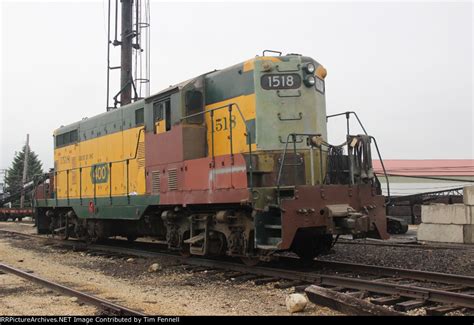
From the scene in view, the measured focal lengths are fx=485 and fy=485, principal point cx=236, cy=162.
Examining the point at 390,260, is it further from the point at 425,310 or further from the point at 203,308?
the point at 203,308

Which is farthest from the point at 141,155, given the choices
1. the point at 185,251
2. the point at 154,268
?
the point at 154,268

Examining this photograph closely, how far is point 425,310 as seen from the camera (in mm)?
5332

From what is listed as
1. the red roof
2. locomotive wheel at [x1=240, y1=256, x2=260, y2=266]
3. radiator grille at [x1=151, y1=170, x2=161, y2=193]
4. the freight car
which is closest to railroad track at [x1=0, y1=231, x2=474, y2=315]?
locomotive wheel at [x1=240, y1=256, x2=260, y2=266]

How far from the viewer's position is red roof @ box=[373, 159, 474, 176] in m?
35.0

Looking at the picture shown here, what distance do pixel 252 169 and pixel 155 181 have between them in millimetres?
2817

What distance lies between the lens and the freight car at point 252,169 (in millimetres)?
7293

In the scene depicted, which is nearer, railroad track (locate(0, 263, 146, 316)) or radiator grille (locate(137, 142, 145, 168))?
railroad track (locate(0, 263, 146, 316))

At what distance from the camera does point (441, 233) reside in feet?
44.4

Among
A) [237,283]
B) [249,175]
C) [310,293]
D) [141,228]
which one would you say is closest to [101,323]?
[310,293]

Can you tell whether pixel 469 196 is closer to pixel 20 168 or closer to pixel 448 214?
pixel 448 214

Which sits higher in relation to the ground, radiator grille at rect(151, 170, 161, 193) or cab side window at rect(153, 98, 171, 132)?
cab side window at rect(153, 98, 171, 132)

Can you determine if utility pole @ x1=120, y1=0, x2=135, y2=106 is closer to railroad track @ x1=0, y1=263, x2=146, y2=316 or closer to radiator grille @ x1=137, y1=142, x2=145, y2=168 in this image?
radiator grille @ x1=137, y1=142, x2=145, y2=168

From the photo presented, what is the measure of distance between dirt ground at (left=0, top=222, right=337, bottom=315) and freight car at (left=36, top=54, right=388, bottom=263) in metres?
0.68

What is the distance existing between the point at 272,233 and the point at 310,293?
5.70 ft
